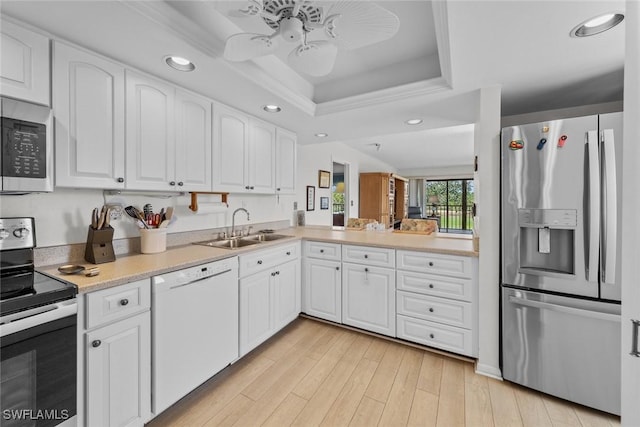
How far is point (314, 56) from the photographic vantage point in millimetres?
1319

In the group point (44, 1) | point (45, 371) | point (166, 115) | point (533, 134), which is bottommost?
point (45, 371)

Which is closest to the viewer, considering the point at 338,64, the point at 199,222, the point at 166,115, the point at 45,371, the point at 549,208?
the point at 45,371

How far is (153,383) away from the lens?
147 cm

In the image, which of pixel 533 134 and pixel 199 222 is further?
pixel 199 222

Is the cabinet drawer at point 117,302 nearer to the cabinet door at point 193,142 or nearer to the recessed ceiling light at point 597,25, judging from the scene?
the cabinet door at point 193,142

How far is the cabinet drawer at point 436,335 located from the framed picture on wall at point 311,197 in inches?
87.6

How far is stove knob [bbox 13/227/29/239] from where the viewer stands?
1298 mm

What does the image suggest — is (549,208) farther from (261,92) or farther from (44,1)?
(44,1)

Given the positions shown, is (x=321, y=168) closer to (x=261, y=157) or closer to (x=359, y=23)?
(x=261, y=157)

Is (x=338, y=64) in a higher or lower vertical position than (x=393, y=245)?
higher

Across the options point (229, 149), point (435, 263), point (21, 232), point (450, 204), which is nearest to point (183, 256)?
point (21, 232)

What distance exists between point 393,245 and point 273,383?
141cm

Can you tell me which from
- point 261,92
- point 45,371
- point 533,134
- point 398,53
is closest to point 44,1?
point 261,92

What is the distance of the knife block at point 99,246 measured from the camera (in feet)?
5.11
